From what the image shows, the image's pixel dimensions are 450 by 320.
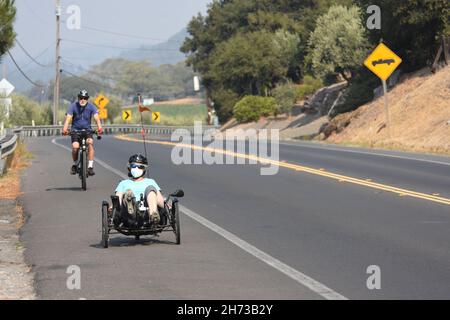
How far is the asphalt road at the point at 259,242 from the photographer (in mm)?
9969

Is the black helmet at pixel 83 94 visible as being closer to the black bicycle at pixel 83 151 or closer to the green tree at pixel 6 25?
the black bicycle at pixel 83 151

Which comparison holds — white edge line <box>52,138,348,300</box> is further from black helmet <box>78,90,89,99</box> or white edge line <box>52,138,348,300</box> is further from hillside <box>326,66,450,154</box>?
hillside <box>326,66,450,154</box>

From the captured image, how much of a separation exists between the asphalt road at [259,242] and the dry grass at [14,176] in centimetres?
37

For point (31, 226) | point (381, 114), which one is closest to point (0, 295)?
point (31, 226)

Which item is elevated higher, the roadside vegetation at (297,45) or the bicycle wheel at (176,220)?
the roadside vegetation at (297,45)

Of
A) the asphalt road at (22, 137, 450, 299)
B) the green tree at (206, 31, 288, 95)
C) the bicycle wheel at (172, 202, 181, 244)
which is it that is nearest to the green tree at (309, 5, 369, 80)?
the green tree at (206, 31, 288, 95)

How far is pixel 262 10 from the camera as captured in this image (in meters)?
98.4

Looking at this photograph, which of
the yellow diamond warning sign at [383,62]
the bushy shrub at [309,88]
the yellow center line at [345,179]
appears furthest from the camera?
the bushy shrub at [309,88]

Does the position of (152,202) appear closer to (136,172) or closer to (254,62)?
(136,172)

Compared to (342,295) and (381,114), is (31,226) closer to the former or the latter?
(342,295)

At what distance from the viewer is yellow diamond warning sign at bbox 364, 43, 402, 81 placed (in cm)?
4006

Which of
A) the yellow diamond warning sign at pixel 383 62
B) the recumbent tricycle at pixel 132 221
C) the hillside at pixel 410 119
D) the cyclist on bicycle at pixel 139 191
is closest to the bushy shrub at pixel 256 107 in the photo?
the hillside at pixel 410 119

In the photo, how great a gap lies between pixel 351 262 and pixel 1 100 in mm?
27281

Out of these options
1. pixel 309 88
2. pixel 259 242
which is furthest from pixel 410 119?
pixel 309 88
